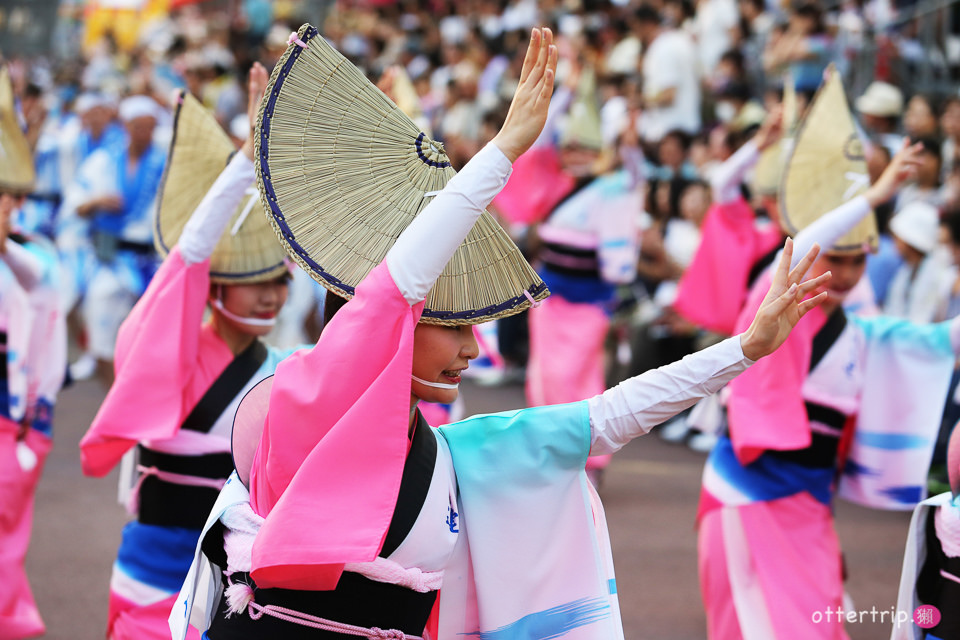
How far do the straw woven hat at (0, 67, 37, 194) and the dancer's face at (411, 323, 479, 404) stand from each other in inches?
99.4

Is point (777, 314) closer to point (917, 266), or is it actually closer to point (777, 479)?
point (777, 479)

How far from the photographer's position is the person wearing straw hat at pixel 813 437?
11.0 ft

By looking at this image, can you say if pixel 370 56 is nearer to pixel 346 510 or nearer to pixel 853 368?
pixel 853 368

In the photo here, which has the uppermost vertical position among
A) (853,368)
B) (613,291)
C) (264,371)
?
(264,371)

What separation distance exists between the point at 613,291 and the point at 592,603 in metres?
4.50

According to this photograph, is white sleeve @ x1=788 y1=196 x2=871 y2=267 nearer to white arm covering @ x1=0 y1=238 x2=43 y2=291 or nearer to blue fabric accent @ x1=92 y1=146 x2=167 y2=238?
white arm covering @ x1=0 y1=238 x2=43 y2=291

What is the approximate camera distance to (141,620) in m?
3.13

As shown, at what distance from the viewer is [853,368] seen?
354cm

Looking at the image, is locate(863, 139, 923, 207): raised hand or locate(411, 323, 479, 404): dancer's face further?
locate(863, 139, 923, 207): raised hand

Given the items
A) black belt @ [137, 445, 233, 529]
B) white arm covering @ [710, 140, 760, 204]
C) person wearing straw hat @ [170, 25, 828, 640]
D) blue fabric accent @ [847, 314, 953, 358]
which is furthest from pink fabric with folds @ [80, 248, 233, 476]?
white arm covering @ [710, 140, 760, 204]

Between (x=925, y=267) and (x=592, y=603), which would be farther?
(x=925, y=267)

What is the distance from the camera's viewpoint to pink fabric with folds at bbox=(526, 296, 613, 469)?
6293 mm

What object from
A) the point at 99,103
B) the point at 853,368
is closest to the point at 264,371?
the point at 853,368

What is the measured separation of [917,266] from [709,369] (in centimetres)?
463
